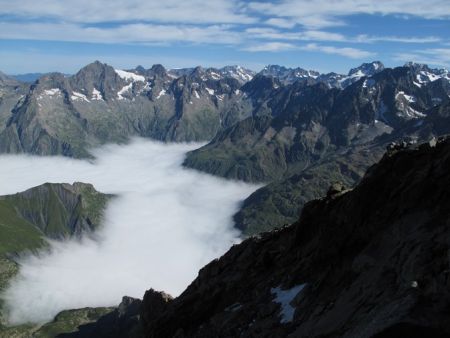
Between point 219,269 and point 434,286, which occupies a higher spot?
point 434,286

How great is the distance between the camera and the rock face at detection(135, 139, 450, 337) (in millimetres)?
31247

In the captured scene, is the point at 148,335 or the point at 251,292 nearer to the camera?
the point at 251,292

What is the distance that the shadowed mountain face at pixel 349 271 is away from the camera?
3131cm

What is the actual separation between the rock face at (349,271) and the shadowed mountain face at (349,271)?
106mm

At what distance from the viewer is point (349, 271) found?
44.9 meters

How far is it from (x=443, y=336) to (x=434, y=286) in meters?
4.43

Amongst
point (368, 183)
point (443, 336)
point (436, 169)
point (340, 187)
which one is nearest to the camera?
point (443, 336)

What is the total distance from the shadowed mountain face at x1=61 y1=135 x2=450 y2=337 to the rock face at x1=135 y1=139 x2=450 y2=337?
4.2 inches

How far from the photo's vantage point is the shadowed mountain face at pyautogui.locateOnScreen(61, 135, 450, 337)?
103 ft

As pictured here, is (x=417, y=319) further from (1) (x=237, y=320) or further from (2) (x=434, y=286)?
(1) (x=237, y=320)

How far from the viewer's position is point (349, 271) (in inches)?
1768

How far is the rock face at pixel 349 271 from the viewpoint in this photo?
31247 mm

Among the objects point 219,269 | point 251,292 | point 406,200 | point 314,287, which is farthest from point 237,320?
point 406,200

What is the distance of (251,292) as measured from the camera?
188 ft
